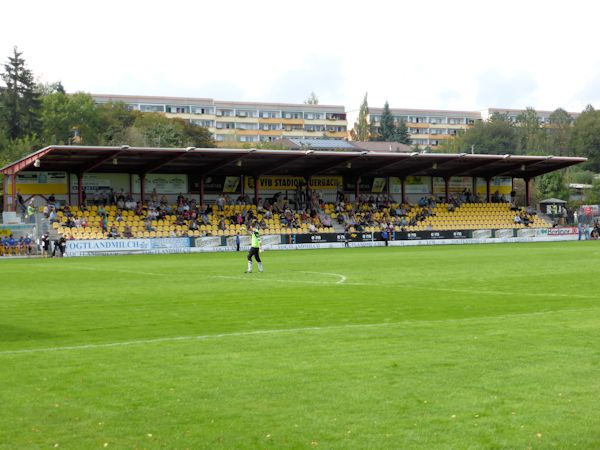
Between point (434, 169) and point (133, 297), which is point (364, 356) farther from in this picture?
point (434, 169)

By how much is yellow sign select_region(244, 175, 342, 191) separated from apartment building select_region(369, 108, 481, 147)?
113 m

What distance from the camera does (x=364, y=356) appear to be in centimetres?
1249

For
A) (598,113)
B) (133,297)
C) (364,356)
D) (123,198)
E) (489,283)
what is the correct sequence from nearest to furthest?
(364,356) < (133,297) < (489,283) < (123,198) < (598,113)

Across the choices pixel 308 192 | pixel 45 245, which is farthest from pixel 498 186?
pixel 45 245

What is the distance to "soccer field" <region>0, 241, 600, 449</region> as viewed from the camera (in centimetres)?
838

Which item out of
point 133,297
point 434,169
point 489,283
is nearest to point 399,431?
point 133,297

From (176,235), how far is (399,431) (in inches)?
2043

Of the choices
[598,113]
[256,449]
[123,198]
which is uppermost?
[598,113]

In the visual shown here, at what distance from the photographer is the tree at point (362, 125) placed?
555 feet

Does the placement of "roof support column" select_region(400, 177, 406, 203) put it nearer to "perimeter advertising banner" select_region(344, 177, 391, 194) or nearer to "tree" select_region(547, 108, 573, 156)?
"perimeter advertising banner" select_region(344, 177, 391, 194)

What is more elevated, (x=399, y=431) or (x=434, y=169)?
(x=434, y=169)

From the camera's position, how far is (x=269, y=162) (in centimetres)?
6569

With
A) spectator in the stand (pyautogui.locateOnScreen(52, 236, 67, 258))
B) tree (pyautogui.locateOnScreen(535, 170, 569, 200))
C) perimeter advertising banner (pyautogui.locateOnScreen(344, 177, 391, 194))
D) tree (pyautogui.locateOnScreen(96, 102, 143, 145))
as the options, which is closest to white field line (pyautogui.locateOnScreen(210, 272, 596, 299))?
spectator in the stand (pyautogui.locateOnScreen(52, 236, 67, 258))

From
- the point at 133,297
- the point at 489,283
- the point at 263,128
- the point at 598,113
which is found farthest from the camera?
the point at 263,128
